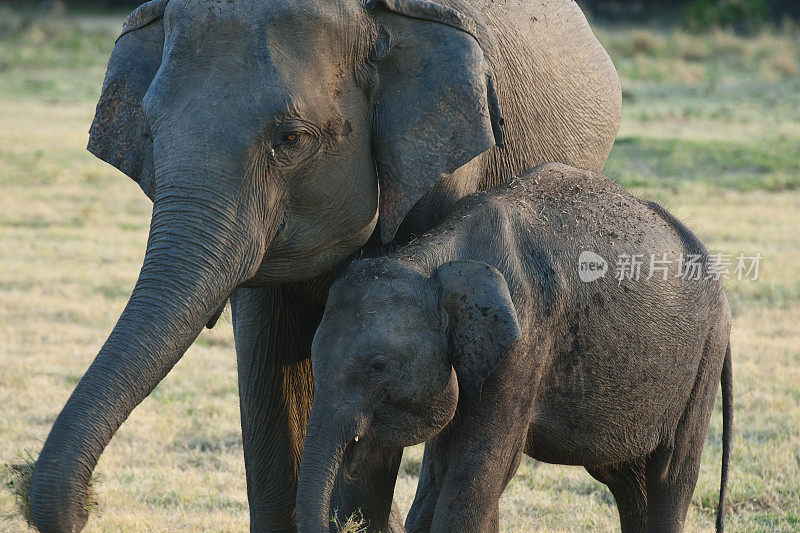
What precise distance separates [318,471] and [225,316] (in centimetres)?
222

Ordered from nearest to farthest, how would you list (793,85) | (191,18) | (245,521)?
(191,18) → (245,521) → (793,85)

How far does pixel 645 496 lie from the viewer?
13.6ft

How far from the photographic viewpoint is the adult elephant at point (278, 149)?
9.84 ft

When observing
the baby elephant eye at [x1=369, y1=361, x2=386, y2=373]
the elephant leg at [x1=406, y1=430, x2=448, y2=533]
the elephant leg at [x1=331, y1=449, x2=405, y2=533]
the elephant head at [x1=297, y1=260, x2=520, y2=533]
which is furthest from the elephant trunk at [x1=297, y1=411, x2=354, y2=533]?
the elephant leg at [x1=406, y1=430, x2=448, y2=533]

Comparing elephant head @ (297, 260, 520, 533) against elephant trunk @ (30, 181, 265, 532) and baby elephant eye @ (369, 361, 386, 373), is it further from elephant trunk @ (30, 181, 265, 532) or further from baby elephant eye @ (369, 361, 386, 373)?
elephant trunk @ (30, 181, 265, 532)

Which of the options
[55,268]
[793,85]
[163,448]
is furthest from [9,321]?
[793,85]

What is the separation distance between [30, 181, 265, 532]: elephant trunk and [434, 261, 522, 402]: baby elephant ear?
54 centimetres

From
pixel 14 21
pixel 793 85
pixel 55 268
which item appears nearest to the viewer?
pixel 55 268

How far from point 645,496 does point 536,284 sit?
1063 millimetres

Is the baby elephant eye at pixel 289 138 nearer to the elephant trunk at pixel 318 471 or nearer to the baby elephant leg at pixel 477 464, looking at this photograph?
the elephant trunk at pixel 318 471

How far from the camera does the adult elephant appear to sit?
118 inches

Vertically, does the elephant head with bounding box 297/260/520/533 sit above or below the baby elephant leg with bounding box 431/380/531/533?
above

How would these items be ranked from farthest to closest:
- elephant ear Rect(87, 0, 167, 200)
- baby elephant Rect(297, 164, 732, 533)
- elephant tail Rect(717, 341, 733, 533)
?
1. elephant tail Rect(717, 341, 733, 533)
2. elephant ear Rect(87, 0, 167, 200)
3. baby elephant Rect(297, 164, 732, 533)

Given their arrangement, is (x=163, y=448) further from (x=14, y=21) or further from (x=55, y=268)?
(x=14, y=21)
